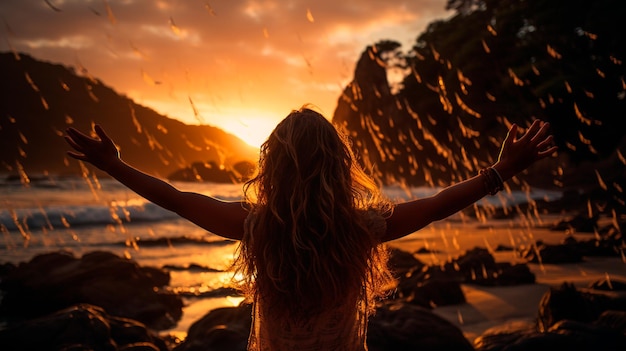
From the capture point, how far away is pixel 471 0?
51594 mm

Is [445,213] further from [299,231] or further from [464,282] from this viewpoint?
[464,282]

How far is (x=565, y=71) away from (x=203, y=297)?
22.0 m

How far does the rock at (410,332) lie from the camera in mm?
5152

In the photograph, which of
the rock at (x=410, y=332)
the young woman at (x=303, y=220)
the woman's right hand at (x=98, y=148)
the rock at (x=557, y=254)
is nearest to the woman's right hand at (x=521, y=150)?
the young woman at (x=303, y=220)

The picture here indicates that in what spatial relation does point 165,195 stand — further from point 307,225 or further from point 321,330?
point 321,330

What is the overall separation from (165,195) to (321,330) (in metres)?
0.82

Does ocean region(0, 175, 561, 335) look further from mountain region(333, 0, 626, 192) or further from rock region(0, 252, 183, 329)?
mountain region(333, 0, 626, 192)

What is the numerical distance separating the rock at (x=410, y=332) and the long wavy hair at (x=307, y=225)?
329cm

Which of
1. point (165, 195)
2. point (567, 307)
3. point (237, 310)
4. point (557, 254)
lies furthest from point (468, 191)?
point (557, 254)

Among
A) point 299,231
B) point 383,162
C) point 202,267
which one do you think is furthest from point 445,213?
point 383,162

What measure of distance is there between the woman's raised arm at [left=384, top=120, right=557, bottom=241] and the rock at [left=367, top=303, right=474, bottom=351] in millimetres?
3296

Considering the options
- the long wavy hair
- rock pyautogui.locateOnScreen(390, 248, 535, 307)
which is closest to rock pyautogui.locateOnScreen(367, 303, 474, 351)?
rock pyautogui.locateOnScreen(390, 248, 535, 307)

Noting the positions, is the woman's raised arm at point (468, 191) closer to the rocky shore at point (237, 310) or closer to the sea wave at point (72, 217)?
the rocky shore at point (237, 310)

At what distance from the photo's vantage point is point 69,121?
369 ft
